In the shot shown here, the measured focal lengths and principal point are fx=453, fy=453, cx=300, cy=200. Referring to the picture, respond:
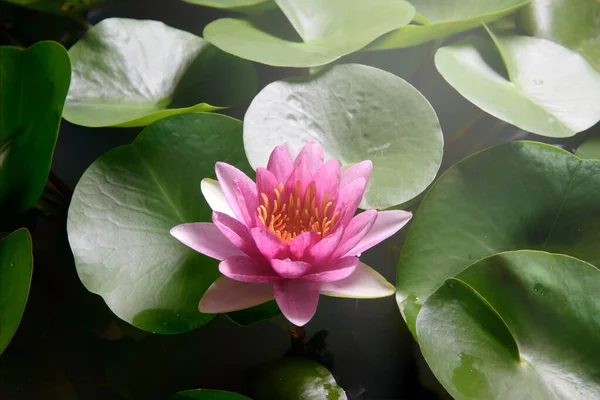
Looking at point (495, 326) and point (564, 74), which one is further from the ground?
point (564, 74)

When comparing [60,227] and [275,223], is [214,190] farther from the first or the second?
[60,227]

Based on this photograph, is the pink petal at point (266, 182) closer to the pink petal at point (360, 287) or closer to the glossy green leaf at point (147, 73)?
the pink petal at point (360, 287)

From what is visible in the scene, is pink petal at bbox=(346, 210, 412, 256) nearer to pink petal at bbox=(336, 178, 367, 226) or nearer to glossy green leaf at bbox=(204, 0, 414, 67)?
pink petal at bbox=(336, 178, 367, 226)

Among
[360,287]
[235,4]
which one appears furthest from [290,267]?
[235,4]

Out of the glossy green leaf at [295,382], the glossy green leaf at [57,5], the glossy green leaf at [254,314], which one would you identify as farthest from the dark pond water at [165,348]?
the glossy green leaf at [57,5]

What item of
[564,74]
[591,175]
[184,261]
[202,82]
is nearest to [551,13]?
[564,74]

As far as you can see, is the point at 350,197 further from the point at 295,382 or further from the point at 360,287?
the point at 295,382
